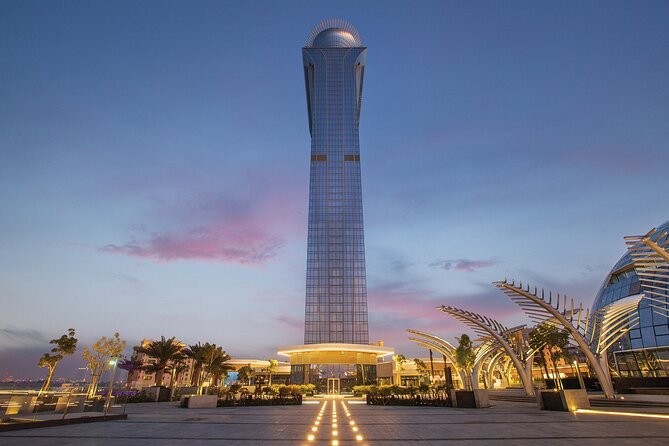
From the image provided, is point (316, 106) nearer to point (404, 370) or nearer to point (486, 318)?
point (404, 370)

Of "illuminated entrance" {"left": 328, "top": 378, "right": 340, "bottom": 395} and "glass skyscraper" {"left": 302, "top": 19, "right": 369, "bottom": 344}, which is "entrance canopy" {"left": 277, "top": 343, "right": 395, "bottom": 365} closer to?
"illuminated entrance" {"left": 328, "top": 378, "right": 340, "bottom": 395}

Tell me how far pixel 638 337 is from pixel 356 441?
151 ft

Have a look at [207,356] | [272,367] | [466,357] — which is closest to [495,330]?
[466,357]

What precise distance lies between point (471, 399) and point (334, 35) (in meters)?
163

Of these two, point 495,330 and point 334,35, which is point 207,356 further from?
point 334,35

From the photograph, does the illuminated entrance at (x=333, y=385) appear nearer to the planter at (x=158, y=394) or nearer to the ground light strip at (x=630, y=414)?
the planter at (x=158, y=394)

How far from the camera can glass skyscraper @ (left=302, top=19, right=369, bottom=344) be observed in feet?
347

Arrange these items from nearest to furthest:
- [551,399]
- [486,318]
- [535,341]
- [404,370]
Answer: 1. [551,399]
2. [486,318]
3. [535,341]
4. [404,370]

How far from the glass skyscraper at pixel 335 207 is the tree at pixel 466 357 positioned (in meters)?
60.0

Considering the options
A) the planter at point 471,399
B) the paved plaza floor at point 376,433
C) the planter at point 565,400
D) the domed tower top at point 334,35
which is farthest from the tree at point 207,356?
the domed tower top at point 334,35

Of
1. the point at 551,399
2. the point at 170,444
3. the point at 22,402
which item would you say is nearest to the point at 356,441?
the point at 170,444

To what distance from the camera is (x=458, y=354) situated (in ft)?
147

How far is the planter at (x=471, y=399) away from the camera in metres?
26.1

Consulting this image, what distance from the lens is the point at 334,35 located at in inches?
6206
